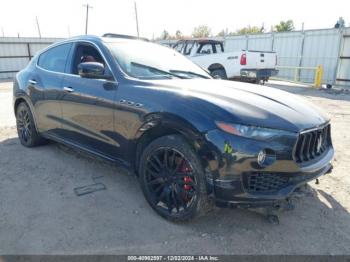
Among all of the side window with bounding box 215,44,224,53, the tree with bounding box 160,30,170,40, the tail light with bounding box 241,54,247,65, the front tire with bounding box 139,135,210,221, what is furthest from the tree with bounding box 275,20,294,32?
the front tire with bounding box 139,135,210,221

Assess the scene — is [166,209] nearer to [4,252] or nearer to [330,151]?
[4,252]

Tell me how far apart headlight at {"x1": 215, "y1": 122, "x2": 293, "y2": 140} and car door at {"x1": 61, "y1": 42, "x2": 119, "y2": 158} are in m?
1.35

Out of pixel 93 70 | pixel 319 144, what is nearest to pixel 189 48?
pixel 93 70

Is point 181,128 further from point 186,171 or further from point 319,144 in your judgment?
point 319,144

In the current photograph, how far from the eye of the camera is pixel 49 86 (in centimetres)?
414

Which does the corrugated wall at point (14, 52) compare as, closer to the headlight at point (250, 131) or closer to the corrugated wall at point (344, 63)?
the corrugated wall at point (344, 63)

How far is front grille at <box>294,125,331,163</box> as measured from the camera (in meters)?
2.50

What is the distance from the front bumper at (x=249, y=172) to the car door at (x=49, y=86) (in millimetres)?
2509

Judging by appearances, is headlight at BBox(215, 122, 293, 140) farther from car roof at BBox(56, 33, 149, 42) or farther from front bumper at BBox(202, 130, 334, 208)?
car roof at BBox(56, 33, 149, 42)

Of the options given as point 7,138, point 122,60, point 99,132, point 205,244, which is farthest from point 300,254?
point 7,138

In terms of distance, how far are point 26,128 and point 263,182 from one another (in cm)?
408

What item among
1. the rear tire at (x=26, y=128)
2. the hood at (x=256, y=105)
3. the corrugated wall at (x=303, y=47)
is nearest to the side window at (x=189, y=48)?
the corrugated wall at (x=303, y=47)

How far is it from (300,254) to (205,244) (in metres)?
0.77

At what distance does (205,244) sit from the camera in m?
2.54
